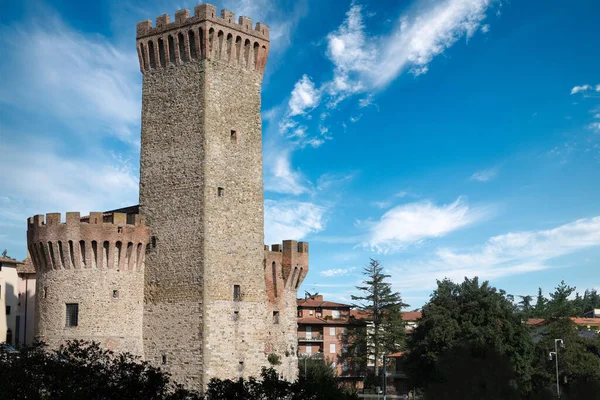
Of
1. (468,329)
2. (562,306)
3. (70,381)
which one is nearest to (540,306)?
(562,306)

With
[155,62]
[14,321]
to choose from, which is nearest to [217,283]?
[155,62]

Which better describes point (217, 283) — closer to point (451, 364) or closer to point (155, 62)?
point (155, 62)

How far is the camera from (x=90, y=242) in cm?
3803

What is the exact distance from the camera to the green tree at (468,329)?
181ft

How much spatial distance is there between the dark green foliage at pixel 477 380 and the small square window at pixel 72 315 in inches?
1080

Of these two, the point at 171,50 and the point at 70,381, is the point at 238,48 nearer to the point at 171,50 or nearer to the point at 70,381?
the point at 171,50

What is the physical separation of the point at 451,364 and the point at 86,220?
30879 mm

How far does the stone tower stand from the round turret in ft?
3.14

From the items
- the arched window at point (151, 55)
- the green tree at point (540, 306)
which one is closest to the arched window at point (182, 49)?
the arched window at point (151, 55)

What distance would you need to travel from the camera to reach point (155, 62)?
4125cm

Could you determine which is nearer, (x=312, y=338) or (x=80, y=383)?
(x=80, y=383)

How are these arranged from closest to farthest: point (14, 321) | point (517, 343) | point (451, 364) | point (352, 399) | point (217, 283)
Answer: point (451, 364), point (352, 399), point (217, 283), point (14, 321), point (517, 343)

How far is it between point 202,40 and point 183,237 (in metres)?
10.3

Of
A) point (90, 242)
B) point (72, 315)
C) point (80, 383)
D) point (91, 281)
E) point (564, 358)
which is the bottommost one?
point (564, 358)
